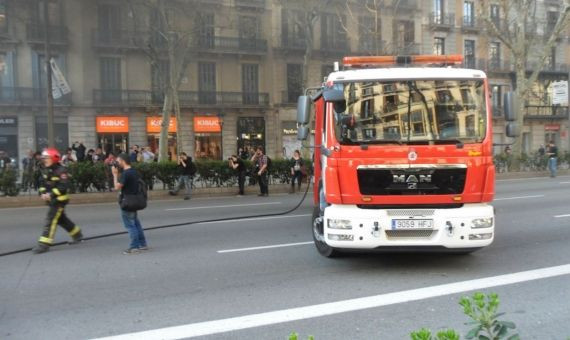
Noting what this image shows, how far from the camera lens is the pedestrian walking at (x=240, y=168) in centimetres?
1778

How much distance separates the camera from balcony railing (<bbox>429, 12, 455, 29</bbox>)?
4366 centimetres

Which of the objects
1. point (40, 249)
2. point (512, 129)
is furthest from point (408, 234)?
point (40, 249)

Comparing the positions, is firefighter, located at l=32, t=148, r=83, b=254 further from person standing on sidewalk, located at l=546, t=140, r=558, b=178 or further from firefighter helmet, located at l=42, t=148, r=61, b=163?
person standing on sidewalk, located at l=546, t=140, r=558, b=178

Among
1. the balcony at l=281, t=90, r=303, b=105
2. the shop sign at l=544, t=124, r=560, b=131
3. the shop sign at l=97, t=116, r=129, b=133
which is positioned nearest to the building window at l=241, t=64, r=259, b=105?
the balcony at l=281, t=90, r=303, b=105

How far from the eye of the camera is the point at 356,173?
6328 millimetres

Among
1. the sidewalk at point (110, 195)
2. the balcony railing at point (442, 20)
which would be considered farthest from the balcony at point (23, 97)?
the balcony railing at point (442, 20)

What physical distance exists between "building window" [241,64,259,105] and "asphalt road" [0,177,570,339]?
93.9 feet

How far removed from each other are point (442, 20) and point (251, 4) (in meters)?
18.0

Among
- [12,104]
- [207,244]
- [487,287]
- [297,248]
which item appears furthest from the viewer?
[12,104]

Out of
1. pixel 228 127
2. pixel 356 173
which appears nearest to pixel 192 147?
pixel 228 127

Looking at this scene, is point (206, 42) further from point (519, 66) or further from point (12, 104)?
point (519, 66)

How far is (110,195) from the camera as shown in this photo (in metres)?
16.2

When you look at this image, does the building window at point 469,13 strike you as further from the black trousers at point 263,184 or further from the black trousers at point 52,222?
the black trousers at point 52,222

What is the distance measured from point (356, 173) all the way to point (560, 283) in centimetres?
272
